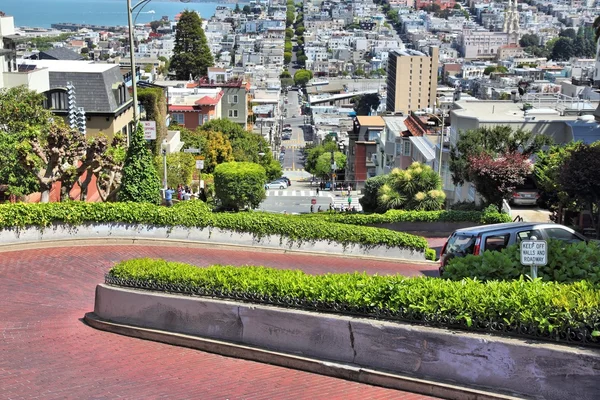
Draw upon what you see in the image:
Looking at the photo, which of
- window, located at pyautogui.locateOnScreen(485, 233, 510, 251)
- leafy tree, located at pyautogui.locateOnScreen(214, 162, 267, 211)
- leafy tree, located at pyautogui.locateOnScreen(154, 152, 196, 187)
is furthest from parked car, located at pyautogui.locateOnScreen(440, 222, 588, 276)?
leafy tree, located at pyautogui.locateOnScreen(154, 152, 196, 187)

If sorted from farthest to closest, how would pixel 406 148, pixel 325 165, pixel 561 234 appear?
pixel 325 165 → pixel 406 148 → pixel 561 234

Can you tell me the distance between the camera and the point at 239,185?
23422mm

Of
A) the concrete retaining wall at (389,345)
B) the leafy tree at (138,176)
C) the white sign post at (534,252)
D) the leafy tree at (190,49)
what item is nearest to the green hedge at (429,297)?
the concrete retaining wall at (389,345)

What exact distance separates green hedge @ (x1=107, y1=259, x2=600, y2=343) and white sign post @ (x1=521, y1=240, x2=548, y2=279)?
36cm

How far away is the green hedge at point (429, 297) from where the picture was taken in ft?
25.2

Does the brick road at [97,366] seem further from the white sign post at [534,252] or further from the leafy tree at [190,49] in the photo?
the leafy tree at [190,49]

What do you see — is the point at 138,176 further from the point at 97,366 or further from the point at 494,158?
the point at 494,158

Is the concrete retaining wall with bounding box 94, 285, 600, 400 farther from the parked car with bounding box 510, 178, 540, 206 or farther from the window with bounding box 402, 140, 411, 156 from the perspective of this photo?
the window with bounding box 402, 140, 411, 156

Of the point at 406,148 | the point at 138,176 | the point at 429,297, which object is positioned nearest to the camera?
the point at 429,297

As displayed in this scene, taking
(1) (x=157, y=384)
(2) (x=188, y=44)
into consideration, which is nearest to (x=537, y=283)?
(1) (x=157, y=384)

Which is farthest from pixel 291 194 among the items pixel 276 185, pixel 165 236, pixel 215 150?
pixel 165 236

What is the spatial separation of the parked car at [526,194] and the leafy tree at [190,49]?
71.9m

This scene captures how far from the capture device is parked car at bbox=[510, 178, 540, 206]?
88.2 ft

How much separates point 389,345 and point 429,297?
615mm
